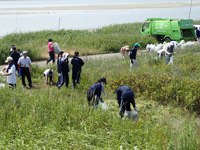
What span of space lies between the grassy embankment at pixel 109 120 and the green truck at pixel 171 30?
41.8 ft

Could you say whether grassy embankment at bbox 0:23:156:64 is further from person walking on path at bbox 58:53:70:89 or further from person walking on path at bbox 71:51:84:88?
person walking on path at bbox 71:51:84:88

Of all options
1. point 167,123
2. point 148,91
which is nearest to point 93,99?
point 167,123

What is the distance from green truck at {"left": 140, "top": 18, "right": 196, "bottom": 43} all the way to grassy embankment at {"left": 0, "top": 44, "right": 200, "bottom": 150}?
12734 mm

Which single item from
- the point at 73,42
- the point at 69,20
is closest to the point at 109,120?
the point at 73,42

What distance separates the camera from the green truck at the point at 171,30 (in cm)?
2384

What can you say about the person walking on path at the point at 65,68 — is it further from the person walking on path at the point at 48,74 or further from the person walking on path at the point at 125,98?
the person walking on path at the point at 125,98

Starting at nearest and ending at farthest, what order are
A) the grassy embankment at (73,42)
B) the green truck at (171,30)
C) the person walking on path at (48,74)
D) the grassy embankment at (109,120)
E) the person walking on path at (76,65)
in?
the grassy embankment at (109,120) → the person walking on path at (76,65) → the person walking on path at (48,74) → the grassy embankment at (73,42) → the green truck at (171,30)

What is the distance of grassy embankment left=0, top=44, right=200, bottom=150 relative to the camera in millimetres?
6184


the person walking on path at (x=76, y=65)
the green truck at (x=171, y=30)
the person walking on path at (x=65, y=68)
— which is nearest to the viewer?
the person walking on path at (x=76, y=65)

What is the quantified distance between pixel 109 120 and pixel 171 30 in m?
18.4

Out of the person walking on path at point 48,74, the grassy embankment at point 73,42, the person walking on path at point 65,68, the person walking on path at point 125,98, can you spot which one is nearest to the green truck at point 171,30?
the grassy embankment at point 73,42

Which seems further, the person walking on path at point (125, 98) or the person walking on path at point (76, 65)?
the person walking on path at point (76, 65)

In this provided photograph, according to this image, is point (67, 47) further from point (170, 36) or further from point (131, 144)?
point (131, 144)

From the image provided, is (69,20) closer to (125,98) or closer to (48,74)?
(48,74)
